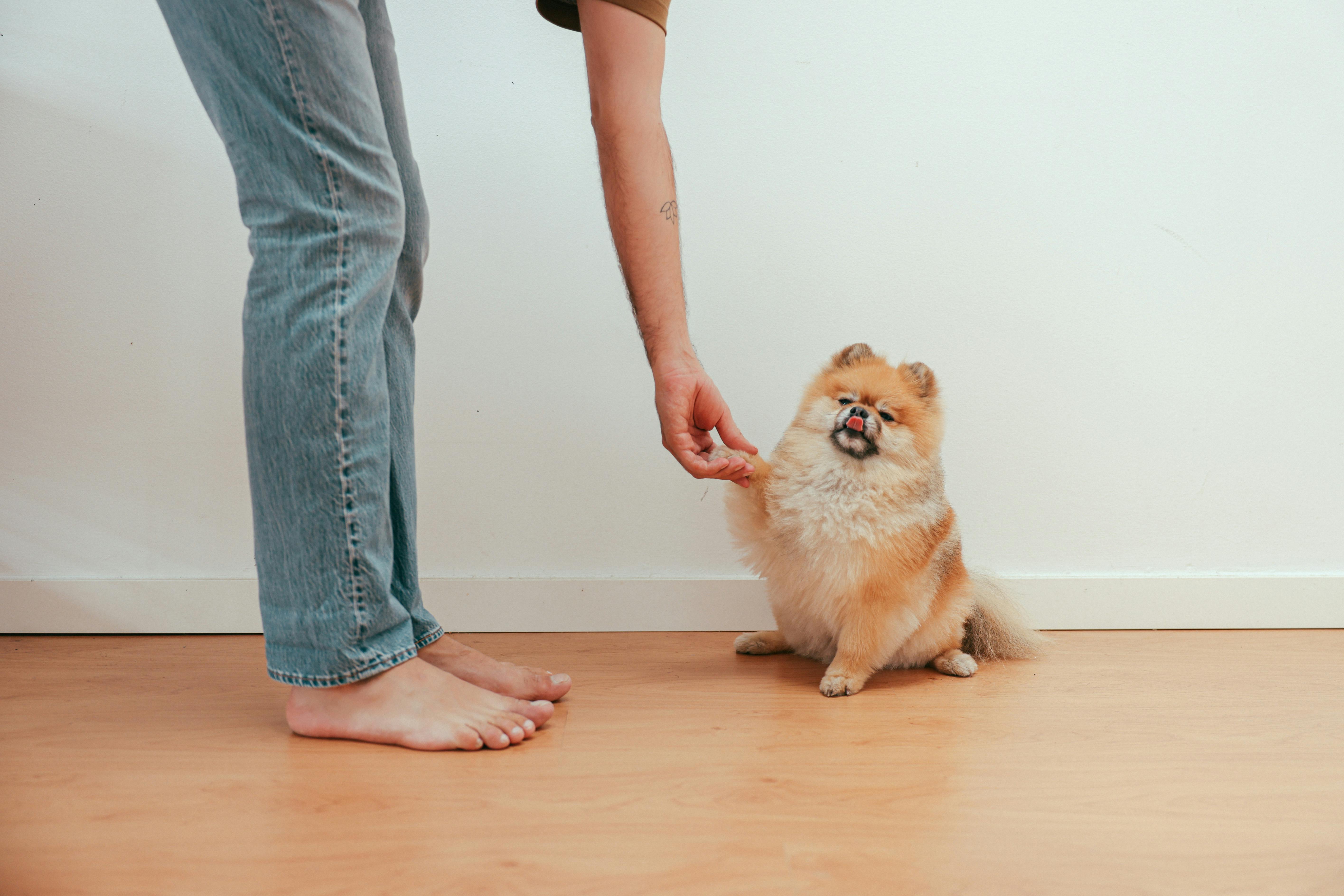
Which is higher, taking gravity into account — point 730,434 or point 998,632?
point 730,434

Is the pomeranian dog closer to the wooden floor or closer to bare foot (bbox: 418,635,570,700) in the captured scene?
the wooden floor

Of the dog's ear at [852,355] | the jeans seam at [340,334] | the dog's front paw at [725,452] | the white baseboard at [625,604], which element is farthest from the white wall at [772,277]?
the jeans seam at [340,334]

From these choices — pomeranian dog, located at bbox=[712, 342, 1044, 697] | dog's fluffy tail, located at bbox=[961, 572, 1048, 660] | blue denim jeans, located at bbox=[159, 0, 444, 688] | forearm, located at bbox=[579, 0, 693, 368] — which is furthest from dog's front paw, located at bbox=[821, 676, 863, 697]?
blue denim jeans, located at bbox=[159, 0, 444, 688]

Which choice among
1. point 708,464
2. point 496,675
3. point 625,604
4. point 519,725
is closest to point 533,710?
point 519,725

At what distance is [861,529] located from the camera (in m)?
1.21

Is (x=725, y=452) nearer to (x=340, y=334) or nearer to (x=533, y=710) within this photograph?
(x=533, y=710)

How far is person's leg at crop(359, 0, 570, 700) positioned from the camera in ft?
3.33

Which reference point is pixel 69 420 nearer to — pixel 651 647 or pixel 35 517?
pixel 35 517

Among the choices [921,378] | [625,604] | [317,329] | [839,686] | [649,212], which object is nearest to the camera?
[317,329]

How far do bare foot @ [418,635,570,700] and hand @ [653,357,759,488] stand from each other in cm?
35

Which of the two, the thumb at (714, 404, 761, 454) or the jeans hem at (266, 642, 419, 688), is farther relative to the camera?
the thumb at (714, 404, 761, 454)

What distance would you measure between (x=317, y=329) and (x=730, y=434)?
0.55 m

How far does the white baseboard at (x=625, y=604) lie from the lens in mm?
1457

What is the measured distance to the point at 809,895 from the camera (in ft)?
2.01
